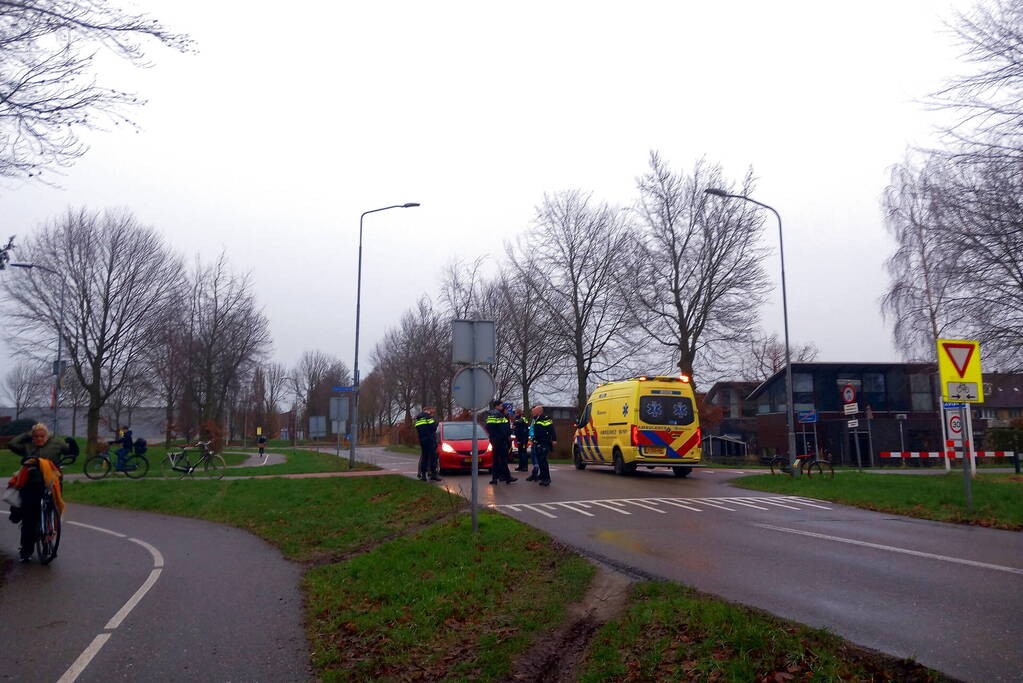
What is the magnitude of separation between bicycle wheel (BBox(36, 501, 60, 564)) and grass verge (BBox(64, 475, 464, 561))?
295cm

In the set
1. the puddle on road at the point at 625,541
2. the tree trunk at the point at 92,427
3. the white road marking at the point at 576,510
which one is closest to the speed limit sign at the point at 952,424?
the white road marking at the point at 576,510

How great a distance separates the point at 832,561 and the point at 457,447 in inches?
522

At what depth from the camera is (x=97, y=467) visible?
2392 centimetres

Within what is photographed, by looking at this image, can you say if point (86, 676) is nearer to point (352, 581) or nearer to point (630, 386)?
point (352, 581)

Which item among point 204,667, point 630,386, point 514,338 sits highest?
point 514,338

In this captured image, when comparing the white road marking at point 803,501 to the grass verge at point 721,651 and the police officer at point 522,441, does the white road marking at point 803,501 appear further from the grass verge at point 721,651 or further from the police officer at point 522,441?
the grass verge at point 721,651

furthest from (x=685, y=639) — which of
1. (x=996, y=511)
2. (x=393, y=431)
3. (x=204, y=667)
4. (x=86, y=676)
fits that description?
(x=393, y=431)

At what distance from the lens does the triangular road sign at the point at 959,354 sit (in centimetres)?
1239

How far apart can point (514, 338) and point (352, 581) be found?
1326 inches

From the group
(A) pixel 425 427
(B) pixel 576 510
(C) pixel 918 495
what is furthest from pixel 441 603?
(A) pixel 425 427

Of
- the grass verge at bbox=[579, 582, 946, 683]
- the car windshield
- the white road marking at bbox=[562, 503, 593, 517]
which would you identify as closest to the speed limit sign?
the car windshield

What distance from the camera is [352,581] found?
871 centimetres

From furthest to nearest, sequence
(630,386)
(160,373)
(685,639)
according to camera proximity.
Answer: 1. (160,373)
2. (630,386)
3. (685,639)

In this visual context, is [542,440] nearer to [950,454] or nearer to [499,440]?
[499,440]
